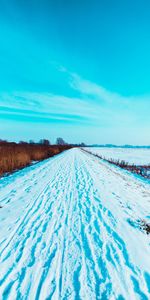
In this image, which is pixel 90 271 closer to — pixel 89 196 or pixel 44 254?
pixel 44 254

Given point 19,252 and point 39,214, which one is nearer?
point 19,252

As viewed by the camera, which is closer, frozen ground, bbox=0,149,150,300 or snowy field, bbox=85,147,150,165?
frozen ground, bbox=0,149,150,300

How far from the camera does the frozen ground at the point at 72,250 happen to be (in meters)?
2.71

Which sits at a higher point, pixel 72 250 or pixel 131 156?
pixel 72 250

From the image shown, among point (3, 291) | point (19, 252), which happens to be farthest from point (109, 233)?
point (3, 291)

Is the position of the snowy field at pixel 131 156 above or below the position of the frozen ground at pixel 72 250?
below

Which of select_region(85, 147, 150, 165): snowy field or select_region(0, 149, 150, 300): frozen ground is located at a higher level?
select_region(0, 149, 150, 300): frozen ground

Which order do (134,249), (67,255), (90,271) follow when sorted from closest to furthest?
(90,271) < (67,255) < (134,249)

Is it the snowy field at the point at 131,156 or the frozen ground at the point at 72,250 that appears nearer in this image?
the frozen ground at the point at 72,250

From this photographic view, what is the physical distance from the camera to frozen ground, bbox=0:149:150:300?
271 centimetres

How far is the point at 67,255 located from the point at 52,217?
1794 mm

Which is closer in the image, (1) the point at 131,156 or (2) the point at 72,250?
(2) the point at 72,250

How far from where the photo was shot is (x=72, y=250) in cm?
364

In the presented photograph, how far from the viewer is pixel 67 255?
3.48 meters
